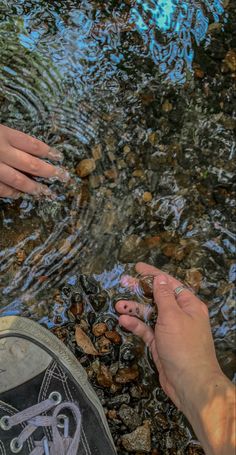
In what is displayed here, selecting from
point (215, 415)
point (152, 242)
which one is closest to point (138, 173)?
point (152, 242)

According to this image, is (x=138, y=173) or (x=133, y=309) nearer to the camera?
(x=133, y=309)

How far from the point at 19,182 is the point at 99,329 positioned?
2.81 feet

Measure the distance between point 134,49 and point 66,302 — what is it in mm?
1495

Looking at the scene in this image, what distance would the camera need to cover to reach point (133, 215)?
2840 millimetres

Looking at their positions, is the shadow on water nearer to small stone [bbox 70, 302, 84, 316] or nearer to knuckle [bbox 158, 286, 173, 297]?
small stone [bbox 70, 302, 84, 316]

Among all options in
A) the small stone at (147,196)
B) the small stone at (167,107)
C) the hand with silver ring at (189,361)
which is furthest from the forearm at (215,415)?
the small stone at (167,107)

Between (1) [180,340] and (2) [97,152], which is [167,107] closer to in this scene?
(2) [97,152]

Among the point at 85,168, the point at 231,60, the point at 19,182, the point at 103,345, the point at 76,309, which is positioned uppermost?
the point at 231,60

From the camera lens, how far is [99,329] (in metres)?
2.68

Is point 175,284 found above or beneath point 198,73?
beneath

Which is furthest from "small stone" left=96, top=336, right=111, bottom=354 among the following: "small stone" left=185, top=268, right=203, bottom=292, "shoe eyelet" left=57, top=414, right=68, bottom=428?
"small stone" left=185, top=268, right=203, bottom=292

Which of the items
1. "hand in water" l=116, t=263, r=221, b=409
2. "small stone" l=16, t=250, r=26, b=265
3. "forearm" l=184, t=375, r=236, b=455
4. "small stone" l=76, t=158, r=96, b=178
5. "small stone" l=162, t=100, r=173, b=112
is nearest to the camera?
"forearm" l=184, t=375, r=236, b=455

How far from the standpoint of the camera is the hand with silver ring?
212 centimetres

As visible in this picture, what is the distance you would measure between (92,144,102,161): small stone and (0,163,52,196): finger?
1.04 feet
